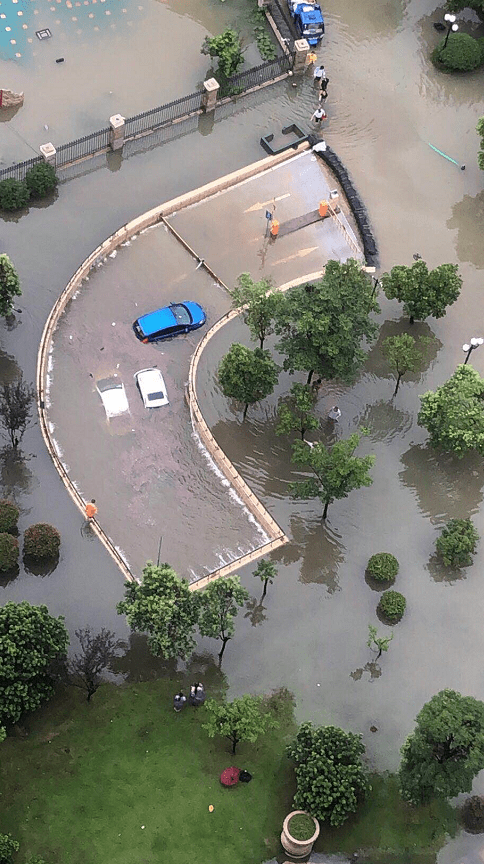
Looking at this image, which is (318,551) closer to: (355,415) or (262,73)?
(355,415)

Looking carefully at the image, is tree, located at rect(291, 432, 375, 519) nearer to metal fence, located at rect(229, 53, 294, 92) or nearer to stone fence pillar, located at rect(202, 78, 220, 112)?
stone fence pillar, located at rect(202, 78, 220, 112)

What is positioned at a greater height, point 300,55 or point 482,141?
point 300,55

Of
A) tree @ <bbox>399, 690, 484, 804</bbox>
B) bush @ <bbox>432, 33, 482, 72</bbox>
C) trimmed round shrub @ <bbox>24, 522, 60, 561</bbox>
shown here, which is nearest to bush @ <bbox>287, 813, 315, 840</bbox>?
tree @ <bbox>399, 690, 484, 804</bbox>

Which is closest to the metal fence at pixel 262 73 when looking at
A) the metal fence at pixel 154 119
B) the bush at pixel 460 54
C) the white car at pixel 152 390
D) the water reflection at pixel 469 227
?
the metal fence at pixel 154 119

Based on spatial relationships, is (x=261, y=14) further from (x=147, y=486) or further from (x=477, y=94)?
(x=147, y=486)

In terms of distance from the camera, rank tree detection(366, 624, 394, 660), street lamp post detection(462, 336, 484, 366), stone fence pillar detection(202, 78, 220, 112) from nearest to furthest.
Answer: tree detection(366, 624, 394, 660) → street lamp post detection(462, 336, 484, 366) → stone fence pillar detection(202, 78, 220, 112)

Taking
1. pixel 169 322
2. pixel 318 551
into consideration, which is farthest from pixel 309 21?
pixel 318 551
